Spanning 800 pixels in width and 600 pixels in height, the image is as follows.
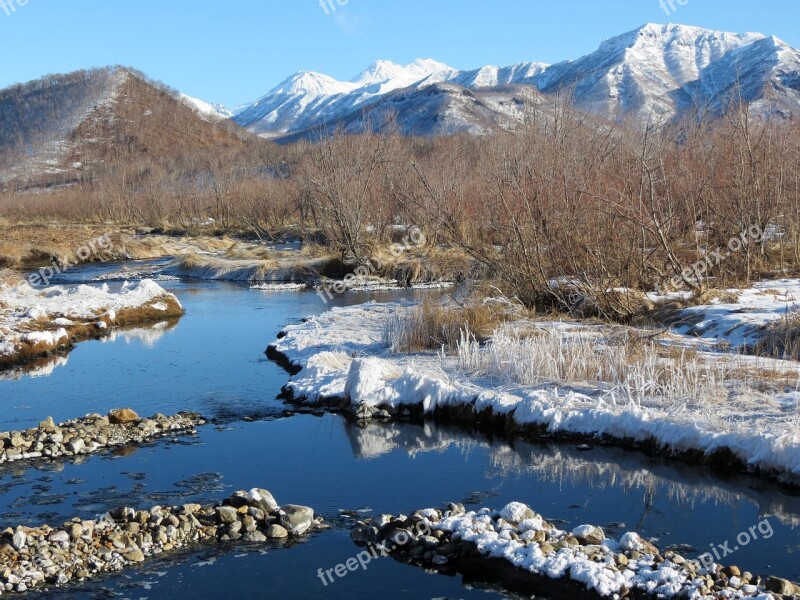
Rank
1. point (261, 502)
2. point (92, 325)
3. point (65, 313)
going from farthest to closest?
point (65, 313)
point (92, 325)
point (261, 502)

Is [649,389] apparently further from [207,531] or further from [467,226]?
[467,226]

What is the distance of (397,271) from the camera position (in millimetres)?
30469

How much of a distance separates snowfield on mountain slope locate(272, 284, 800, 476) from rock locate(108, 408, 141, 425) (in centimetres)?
262

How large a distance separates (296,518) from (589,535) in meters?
2.74

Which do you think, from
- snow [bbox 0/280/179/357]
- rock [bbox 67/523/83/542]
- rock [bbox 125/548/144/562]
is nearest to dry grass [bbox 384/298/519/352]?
snow [bbox 0/280/179/357]

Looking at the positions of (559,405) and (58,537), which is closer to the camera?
(58,537)

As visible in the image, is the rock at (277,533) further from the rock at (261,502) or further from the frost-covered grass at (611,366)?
the frost-covered grass at (611,366)

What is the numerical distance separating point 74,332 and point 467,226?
1354cm

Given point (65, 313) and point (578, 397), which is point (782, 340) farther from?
point (65, 313)

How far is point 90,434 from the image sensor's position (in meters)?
10.7

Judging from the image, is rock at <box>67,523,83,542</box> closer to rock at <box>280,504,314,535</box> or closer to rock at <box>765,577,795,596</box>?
rock at <box>280,504,314,535</box>

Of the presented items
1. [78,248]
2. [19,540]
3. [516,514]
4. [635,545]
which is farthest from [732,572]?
[78,248]

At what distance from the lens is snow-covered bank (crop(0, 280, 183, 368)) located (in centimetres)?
1767

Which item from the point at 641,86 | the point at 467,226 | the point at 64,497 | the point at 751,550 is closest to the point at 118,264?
the point at 467,226
